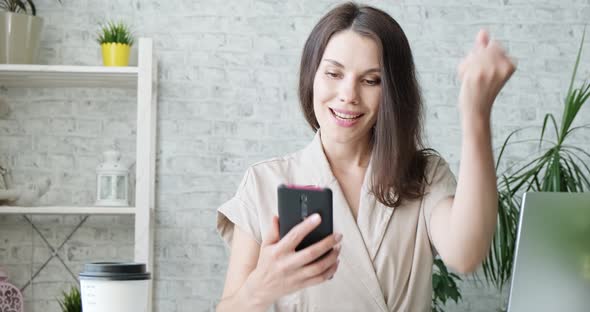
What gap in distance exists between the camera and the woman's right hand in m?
1.47

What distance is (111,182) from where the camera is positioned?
3.26 meters

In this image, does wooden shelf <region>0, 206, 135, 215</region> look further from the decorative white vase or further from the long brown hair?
the long brown hair

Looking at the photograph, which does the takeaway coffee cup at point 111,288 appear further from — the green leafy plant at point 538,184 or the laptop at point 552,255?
the green leafy plant at point 538,184

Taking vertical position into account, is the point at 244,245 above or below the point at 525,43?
below

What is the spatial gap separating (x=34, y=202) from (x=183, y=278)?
70 centimetres

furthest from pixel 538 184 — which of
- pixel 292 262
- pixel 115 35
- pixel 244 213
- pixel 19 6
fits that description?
pixel 19 6

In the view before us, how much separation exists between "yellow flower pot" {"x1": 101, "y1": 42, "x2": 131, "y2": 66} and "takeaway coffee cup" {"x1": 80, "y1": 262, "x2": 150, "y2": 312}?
72.4 inches

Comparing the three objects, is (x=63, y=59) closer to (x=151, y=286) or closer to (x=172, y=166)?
(x=172, y=166)

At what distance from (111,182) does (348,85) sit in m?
1.73

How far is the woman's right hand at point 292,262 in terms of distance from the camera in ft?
4.82

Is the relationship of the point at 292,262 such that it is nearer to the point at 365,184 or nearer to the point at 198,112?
the point at 365,184

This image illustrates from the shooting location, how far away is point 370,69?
1.80 meters

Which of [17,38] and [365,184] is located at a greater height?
[17,38]

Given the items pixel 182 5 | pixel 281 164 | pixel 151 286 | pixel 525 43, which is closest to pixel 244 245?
pixel 281 164
